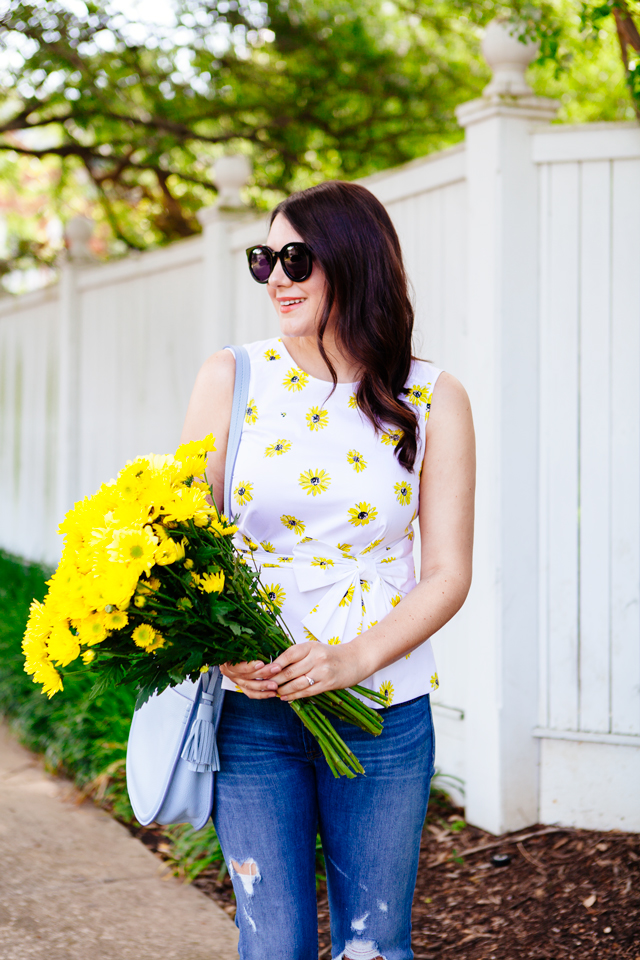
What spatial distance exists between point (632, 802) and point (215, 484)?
2263 mm

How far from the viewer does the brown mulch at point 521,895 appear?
107 inches

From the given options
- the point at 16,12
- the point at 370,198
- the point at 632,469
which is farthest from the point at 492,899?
the point at 16,12

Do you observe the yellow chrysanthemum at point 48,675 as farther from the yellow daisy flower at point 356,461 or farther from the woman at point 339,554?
the yellow daisy flower at point 356,461

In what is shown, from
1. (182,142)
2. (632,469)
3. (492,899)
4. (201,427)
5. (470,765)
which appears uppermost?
(182,142)

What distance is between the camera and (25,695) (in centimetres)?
493

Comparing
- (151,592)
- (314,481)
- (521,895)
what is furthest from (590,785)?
(151,592)

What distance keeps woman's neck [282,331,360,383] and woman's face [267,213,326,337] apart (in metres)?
Result: 0.03

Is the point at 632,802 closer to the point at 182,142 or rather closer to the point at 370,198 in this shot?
the point at 370,198

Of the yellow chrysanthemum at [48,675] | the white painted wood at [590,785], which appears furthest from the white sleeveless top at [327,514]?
the white painted wood at [590,785]

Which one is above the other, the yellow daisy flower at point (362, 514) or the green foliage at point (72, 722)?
the yellow daisy flower at point (362, 514)

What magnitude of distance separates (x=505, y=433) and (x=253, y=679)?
6.59 feet

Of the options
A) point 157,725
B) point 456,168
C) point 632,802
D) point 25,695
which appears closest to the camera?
point 157,725

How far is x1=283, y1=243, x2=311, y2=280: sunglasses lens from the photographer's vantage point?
71.0 inches

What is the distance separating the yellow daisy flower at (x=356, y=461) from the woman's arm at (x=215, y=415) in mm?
244
